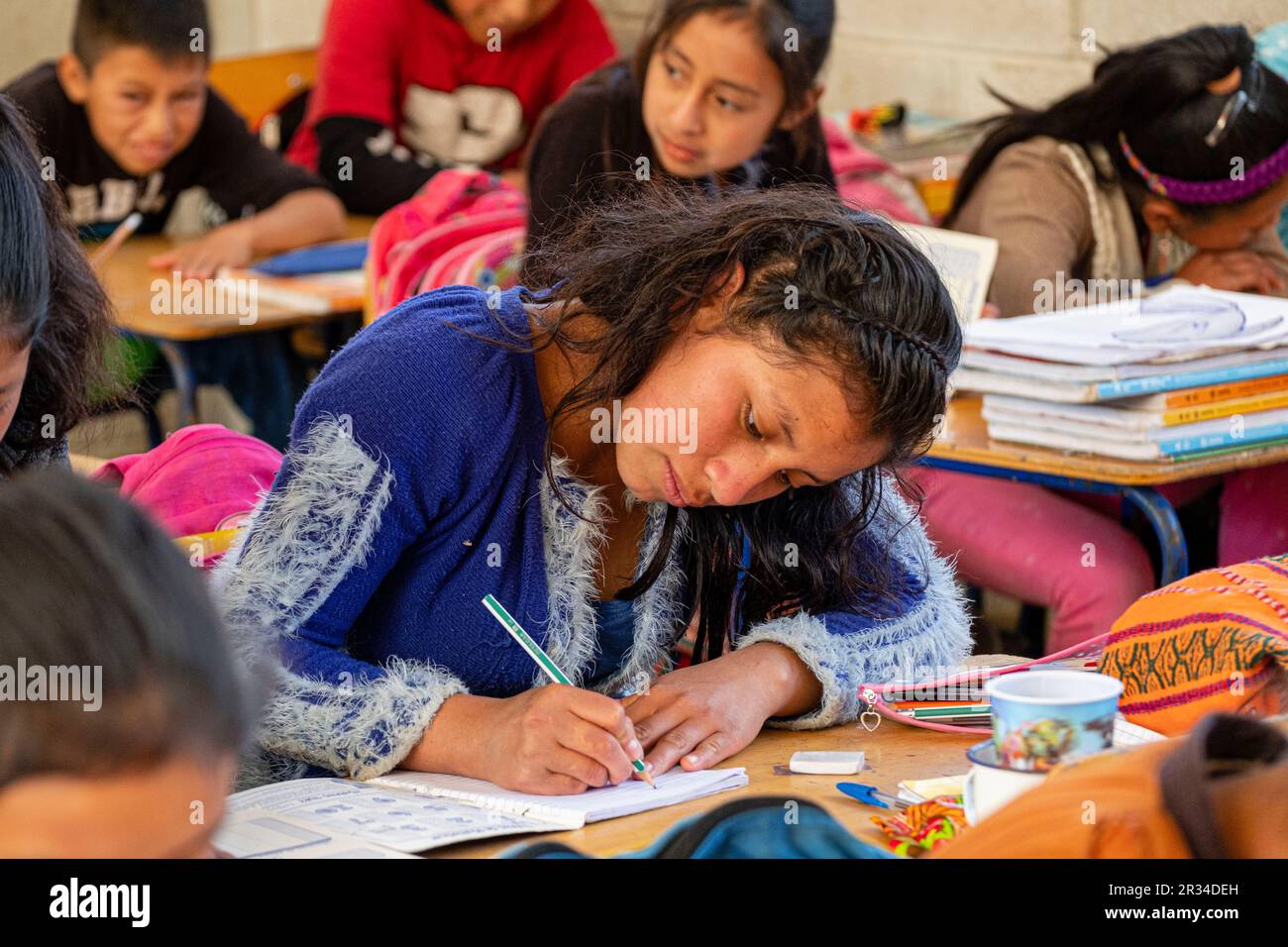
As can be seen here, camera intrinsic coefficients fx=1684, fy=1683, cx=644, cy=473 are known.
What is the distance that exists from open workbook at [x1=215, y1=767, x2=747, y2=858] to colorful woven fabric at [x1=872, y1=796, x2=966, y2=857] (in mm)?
186

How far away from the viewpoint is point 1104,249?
341cm

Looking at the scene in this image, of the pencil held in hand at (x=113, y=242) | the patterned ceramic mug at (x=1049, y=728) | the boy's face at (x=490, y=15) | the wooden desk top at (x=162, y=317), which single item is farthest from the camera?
the boy's face at (x=490, y=15)

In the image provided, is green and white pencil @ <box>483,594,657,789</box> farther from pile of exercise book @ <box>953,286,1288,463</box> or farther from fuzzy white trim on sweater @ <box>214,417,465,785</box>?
pile of exercise book @ <box>953,286,1288,463</box>

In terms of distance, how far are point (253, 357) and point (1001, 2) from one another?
262cm

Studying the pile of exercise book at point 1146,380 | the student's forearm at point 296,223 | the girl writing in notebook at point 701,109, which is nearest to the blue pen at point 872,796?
the pile of exercise book at point 1146,380

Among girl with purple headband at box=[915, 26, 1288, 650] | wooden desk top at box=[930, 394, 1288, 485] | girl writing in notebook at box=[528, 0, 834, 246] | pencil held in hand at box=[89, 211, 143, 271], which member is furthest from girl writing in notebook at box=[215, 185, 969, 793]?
pencil held in hand at box=[89, 211, 143, 271]

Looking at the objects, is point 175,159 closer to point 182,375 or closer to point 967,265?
point 182,375

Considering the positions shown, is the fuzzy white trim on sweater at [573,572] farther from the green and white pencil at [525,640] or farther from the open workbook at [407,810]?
the open workbook at [407,810]

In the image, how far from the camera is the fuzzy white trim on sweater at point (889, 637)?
170cm

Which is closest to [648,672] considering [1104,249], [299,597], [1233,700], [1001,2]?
[299,597]

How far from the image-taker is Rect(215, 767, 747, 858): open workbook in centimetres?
128

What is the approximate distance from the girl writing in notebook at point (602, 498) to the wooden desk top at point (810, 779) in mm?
31

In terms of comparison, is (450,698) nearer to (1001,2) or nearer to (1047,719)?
(1047,719)

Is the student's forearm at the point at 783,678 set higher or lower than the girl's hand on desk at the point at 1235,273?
lower
